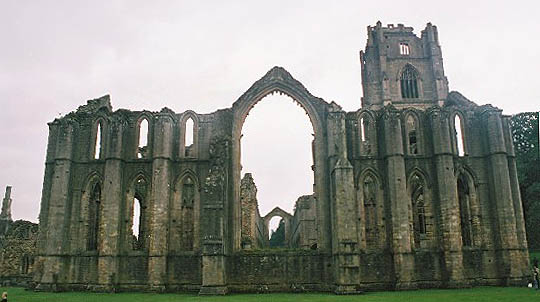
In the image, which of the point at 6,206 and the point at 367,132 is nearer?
the point at 367,132

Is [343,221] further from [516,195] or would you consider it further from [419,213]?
[419,213]

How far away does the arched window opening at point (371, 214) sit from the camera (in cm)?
2144

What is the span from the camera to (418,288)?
20.0 metres

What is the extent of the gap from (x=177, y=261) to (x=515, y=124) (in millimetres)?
27602

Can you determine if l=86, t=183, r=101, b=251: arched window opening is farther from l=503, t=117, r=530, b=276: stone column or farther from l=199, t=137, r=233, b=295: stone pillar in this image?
l=503, t=117, r=530, b=276: stone column

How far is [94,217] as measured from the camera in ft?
74.1

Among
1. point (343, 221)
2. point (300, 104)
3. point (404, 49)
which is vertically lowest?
Result: point (343, 221)

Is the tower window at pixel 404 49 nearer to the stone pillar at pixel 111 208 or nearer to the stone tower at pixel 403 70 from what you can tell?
the stone tower at pixel 403 70

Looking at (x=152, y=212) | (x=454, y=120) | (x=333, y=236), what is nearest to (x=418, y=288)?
(x=333, y=236)

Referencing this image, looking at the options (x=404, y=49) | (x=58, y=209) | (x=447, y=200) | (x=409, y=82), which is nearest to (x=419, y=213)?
(x=447, y=200)

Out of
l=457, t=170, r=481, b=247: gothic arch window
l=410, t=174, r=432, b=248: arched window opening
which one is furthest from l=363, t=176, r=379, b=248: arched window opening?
l=457, t=170, r=481, b=247: gothic arch window

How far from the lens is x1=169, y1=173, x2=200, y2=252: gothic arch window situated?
70.6 ft

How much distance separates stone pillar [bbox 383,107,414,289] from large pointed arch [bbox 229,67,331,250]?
9.62 feet

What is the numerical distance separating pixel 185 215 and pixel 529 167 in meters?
25.1
